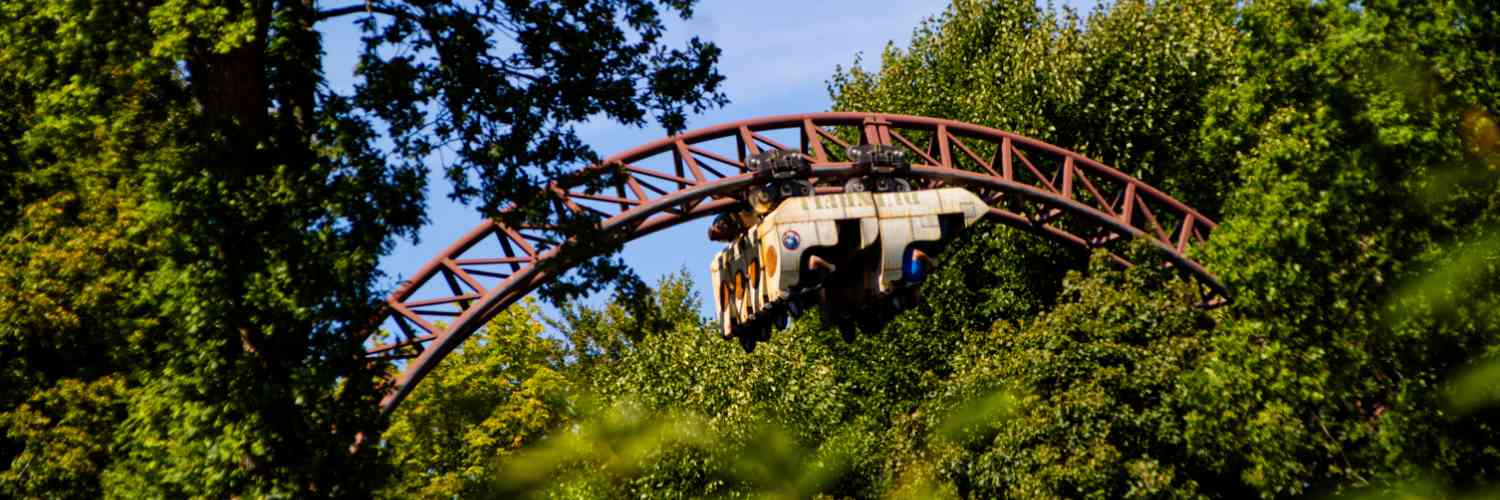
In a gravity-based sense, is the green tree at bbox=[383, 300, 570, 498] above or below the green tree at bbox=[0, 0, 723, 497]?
above

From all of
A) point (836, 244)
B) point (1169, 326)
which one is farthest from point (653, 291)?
point (1169, 326)

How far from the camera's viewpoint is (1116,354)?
938 inches

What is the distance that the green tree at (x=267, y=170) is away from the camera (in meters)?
13.7

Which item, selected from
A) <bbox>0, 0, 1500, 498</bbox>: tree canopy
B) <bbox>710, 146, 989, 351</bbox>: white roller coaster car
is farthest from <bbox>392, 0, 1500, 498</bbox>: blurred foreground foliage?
<bbox>710, 146, 989, 351</bbox>: white roller coaster car

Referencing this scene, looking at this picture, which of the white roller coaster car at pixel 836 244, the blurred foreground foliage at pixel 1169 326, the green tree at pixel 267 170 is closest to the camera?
the green tree at pixel 267 170

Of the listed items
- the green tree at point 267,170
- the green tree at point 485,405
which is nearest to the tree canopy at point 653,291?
the green tree at point 267,170

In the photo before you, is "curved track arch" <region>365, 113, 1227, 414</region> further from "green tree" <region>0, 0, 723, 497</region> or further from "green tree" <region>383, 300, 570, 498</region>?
"green tree" <region>383, 300, 570, 498</region>

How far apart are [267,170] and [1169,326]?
14807 millimetres

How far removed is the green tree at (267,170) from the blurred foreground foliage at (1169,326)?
2.77 meters

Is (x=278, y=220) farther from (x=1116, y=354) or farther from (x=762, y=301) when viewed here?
(x=1116, y=354)

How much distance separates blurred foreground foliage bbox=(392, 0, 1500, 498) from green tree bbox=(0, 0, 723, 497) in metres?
2.77

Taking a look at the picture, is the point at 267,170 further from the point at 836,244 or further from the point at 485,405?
the point at 485,405

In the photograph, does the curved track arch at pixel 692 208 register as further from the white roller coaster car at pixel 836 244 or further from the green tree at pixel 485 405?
the green tree at pixel 485 405

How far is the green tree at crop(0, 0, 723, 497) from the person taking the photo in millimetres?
13672
